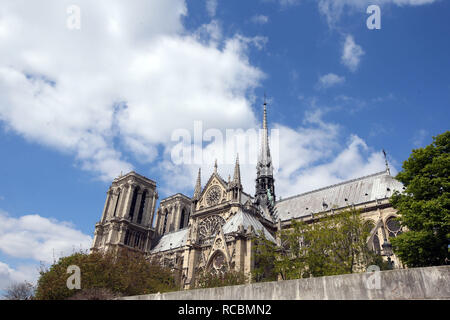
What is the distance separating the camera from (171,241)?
6612cm

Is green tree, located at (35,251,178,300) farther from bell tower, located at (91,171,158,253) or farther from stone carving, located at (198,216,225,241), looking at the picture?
bell tower, located at (91,171,158,253)

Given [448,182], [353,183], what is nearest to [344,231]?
[448,182]

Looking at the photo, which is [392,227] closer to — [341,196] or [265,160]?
[341,196]

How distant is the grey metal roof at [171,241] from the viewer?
6266cm

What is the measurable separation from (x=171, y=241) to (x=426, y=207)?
5187cm

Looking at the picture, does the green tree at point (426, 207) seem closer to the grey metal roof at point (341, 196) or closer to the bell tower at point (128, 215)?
the grey metal roof at point (341, 196)

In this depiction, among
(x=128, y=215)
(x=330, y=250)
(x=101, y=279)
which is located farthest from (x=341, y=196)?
(x=128, y=215)

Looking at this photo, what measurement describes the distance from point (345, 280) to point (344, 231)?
16596 millimetres

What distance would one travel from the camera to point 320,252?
81.1ft

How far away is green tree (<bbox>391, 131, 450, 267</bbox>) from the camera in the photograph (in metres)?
21.5

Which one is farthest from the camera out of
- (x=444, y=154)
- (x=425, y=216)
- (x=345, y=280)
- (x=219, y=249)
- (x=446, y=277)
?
(x=219, y=249)

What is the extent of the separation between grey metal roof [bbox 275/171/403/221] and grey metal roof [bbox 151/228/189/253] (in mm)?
19321
